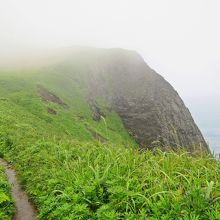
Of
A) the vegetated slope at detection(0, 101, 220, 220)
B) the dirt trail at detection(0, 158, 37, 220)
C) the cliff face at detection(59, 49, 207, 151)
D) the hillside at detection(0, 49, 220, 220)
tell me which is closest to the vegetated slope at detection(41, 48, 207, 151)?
the cliff face at detection(59, 49, 207, 151)

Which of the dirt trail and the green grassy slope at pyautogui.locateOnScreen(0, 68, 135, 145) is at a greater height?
the dirt trail

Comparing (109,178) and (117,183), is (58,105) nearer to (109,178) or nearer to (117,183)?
(109,178)

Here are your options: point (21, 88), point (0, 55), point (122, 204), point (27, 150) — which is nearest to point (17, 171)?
point (27, 150)

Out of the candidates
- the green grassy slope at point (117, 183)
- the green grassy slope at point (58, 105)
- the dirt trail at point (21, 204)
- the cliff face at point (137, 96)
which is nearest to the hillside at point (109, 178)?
the green grassy slope at point (117, 183)

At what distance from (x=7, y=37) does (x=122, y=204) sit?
542ft

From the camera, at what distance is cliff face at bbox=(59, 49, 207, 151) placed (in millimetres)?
101500

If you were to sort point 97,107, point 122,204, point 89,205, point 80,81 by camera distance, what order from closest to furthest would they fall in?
point 122,204 → point 89,205 → point 97,107 → point 80,81

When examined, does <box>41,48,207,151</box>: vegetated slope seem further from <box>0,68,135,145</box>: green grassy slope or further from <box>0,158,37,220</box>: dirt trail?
<box>0,158,37,220</box>: dirt trail

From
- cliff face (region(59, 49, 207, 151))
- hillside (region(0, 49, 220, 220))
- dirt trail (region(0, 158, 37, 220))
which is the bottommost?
cliff face (region(59, 49, 207, 151))

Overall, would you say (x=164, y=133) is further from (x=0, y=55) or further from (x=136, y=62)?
(x=0, y=55)

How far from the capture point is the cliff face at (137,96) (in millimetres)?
101500

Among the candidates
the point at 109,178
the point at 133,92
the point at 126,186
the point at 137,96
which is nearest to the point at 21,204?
the point at 109,178

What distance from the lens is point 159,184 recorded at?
9023mm

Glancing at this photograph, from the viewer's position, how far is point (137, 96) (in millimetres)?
111188
